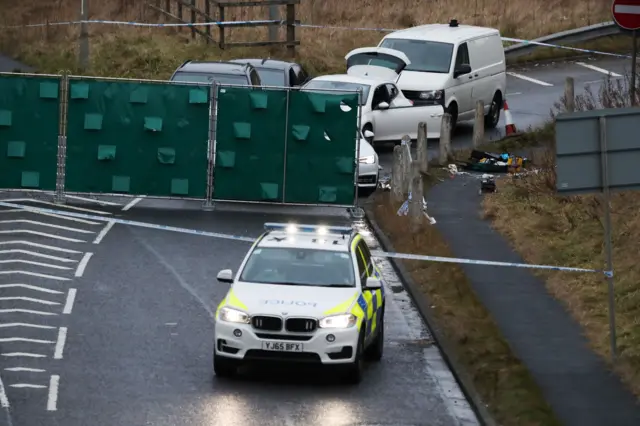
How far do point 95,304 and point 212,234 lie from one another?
370 centimetres

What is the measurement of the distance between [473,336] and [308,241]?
237cm

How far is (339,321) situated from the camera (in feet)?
53.9

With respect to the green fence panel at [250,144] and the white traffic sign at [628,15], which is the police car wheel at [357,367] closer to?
the white traffic sign at [628,15]

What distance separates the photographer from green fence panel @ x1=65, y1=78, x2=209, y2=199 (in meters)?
27.0

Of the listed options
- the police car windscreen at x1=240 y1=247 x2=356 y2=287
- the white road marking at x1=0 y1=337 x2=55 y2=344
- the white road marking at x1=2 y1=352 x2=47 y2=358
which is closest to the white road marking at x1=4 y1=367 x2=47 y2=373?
the white road marking at x1=2 y1=352 x2=47 y2=358

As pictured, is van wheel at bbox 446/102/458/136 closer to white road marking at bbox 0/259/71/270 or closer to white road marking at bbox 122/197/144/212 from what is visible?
white road marking at bbox 122/197/144/212

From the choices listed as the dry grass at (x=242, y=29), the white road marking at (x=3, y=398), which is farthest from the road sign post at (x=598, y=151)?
the dry grass at (x=242, y=29)

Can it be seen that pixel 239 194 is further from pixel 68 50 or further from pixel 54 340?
pixel 68 50

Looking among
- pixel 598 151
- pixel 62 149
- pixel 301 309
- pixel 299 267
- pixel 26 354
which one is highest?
pixel 598 151

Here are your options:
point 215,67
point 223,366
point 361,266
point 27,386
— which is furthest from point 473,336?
point 215,67

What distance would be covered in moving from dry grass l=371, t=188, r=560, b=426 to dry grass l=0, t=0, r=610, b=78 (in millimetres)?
16505

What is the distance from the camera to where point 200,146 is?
27.1m

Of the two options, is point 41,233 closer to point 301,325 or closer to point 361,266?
point 361,266

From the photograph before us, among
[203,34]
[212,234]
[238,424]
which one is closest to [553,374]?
[238,424]
